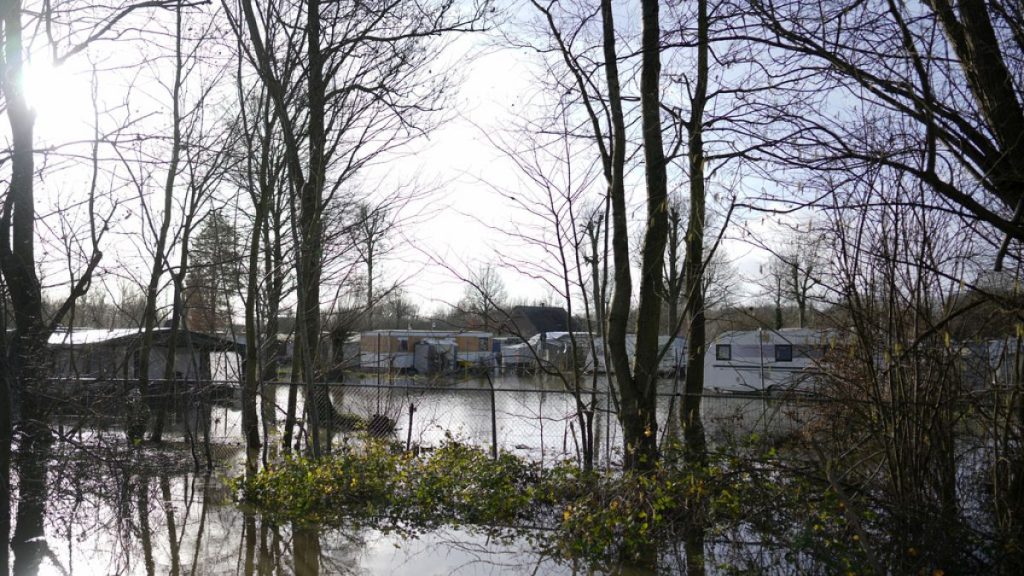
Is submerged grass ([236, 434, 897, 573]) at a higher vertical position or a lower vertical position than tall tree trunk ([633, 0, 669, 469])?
lower

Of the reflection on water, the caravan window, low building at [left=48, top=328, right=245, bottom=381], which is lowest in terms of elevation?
the reflection on water

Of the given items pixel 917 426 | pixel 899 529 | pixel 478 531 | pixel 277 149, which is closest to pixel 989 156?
pixel 917 426

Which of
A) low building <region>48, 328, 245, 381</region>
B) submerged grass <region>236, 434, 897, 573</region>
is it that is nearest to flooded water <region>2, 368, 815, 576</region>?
submerged grass <region>236, 434, 897, 573</region>

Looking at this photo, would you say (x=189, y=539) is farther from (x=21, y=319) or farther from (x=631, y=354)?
(x=631, y=354)

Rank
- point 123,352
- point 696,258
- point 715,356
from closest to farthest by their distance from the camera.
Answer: point 696,258, point 123,352, point 715,356

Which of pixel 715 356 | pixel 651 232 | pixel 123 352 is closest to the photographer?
pixel 651 232

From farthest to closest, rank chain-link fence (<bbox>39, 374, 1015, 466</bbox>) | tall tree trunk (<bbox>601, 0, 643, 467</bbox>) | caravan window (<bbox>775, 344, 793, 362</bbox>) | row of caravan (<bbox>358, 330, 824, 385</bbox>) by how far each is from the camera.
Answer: caravan window (<bbox>775, 344, 793, 362</bbox>) → row of caravan (<bbox>358, 330, 824, 385</bbox>) → chain-link fence (<bbox>39, 374, 1015, 466</bbox>) → tall tree trunk (<bbox>601, 0, 643, 467</bbox>)

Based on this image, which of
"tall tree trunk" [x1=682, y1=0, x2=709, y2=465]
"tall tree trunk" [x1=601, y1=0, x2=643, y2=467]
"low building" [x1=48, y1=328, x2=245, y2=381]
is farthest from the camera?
"low building" [x1=48, y1=328, x2=245, y2=381]

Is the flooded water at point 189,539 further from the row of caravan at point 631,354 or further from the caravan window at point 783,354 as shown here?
the caravan window at point 783,354

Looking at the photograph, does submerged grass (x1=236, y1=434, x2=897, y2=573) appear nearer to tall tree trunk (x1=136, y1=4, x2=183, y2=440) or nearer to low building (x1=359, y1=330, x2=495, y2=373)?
tall tree trunk (x1=136, y1=4, x2=183, y2=440)

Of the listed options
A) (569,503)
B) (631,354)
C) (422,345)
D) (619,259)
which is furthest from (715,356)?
(569,503)

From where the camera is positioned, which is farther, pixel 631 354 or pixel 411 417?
pixel 631 354

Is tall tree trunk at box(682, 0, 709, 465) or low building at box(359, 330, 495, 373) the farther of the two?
low building at box(359, 330, 495, 373)

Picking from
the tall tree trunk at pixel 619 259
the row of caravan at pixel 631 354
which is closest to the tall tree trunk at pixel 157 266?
the row of caravan at pixel 631 354
